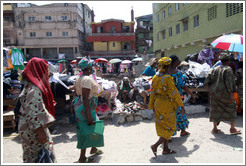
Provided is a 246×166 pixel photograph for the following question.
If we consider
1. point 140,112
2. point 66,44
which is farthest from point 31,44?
point 140,112

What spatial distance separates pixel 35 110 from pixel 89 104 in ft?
3.18

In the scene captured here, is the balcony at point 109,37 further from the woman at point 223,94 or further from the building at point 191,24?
the woman at point 223,94

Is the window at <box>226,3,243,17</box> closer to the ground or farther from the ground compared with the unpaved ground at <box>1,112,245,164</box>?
farther from the ground

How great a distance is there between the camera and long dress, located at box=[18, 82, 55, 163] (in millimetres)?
2113

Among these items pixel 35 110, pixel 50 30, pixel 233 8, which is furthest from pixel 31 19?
pixel 35 110

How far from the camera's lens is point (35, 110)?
2.12m

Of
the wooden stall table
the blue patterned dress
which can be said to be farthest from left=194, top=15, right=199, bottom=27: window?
the wooden stall table

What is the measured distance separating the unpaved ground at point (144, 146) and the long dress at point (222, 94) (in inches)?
16.7

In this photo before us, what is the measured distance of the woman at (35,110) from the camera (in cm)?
212

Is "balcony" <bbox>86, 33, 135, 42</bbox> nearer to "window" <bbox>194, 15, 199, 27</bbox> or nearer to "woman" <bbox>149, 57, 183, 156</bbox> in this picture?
"window" <bbox>194, 15, 199, 27</bbox>

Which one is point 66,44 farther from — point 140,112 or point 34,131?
point 34,131

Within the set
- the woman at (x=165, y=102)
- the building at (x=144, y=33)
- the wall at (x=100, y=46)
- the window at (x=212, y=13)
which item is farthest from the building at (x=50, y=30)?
the woman at (x=165, y=102)

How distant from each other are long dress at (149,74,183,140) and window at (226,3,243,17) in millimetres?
11535

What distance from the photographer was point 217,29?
46.6 feet
